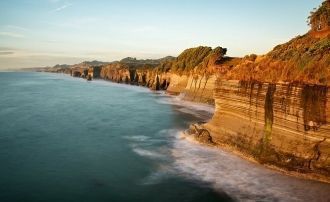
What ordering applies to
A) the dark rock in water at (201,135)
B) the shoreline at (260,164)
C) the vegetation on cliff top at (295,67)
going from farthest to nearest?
1. the dark rock in water at (201,135)
2. the vegetation on cliff top at (295,67)
3. the shoreline at (260,164)

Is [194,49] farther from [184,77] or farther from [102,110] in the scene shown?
[102,110]

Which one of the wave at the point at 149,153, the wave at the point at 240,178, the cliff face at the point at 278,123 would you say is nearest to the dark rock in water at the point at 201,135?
the cliff face at the point at 278,123

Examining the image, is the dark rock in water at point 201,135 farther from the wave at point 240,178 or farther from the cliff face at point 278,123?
the wave at point 240,178

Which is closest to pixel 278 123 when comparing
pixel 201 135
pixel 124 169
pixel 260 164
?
pixel 260 164

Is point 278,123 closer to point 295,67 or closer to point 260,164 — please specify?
point 260,164

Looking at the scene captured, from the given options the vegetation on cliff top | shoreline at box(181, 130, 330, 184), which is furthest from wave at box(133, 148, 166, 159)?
the vegetation on cliff top

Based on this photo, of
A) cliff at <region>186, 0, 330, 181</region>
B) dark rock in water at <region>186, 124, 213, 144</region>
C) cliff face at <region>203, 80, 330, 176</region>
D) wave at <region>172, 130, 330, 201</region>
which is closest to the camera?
wave at <region>172, 130, 330, 201</region>

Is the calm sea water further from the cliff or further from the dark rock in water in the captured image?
the cliff

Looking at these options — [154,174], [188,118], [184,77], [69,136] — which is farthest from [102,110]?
[154,174]
